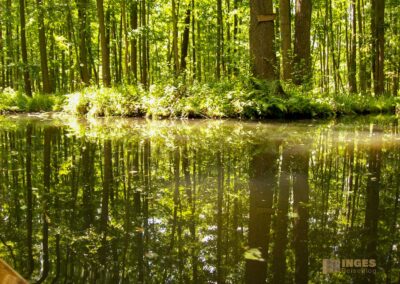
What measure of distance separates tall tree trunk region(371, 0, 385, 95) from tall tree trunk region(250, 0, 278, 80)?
27.0 feet

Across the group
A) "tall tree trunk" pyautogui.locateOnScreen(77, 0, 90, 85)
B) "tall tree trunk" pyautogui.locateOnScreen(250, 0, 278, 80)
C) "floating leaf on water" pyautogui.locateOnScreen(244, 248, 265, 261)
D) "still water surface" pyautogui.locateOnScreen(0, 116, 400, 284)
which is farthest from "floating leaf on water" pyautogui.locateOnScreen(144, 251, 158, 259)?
"tall tree trunk" pyautogui.locateOnScreen(77, 0, 90, 85)

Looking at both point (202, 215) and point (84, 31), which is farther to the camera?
point (84, 31)

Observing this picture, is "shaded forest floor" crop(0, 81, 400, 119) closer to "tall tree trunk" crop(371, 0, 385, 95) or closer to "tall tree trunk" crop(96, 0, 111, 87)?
"tall tree trunk" crop(96, 0, 111, 87)

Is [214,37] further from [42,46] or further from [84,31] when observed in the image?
[42,46]

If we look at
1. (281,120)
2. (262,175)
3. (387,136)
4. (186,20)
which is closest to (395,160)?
(262,175)

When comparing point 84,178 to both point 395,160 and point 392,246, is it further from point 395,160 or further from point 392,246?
point 395,160

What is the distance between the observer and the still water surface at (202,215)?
2684 mm

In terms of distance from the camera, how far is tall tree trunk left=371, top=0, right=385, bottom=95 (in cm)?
1952

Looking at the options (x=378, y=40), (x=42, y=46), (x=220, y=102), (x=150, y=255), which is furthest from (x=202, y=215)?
(x=42, y=46)

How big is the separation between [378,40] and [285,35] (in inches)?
301

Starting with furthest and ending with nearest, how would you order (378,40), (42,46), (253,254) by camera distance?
(42,46)
(378,40)
(253,254)

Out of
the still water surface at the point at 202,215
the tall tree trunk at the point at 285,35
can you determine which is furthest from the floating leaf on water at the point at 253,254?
the tall tree trunk at the point at 285,35

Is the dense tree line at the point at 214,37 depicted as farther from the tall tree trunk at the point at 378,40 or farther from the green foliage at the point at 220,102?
the green foliage at the point at 220,102

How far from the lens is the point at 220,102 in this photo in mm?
14703
